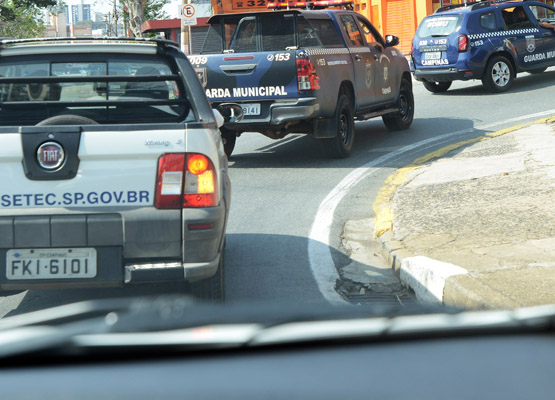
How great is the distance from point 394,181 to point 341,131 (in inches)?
72.9

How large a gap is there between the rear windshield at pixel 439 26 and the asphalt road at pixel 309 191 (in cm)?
136

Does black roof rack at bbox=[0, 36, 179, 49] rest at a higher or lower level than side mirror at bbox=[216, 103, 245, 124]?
higher

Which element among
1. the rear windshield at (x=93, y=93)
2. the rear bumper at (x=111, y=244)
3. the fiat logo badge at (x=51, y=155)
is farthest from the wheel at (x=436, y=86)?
the fiat logo badge at (x=51, y=155)

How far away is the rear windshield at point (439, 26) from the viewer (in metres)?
17.6

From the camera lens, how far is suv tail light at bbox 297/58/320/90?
10469mm

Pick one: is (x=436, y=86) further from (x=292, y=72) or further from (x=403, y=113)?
(x=292, y=72)

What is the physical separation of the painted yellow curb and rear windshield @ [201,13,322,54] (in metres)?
2.16

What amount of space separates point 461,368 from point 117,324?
0.64 m

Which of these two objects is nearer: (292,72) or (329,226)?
(329,226)

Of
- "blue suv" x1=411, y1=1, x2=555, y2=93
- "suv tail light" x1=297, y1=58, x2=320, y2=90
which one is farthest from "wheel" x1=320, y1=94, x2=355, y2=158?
"blue suv" x1=411, y1=1, x2=555, y2=93

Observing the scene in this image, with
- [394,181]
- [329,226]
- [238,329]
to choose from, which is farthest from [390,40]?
[238,329]

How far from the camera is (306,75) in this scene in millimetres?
10516

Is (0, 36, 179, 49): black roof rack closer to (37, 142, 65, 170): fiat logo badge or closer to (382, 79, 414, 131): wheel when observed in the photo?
(37, 142, 65, 170): fiat logo badge

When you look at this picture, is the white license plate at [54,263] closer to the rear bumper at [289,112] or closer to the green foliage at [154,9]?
the rear bumper at [289,112]
